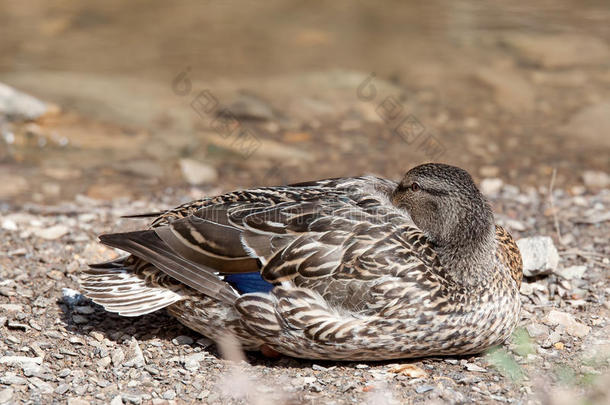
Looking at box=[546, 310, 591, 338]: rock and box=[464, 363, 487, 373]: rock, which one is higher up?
box=[464, 363, 487, 373]: rock

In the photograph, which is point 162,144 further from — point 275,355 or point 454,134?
point 275,355

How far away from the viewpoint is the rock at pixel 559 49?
11602 millimetres

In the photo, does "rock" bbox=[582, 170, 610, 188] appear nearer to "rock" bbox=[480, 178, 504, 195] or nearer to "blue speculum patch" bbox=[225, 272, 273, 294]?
"rock" bbox=[480, 178, 504, 195]

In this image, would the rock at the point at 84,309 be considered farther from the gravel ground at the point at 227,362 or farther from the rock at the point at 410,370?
the rock at the point at 410,370

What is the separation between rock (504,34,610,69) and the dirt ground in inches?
1.5

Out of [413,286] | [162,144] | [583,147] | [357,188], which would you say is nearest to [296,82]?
[162,144]

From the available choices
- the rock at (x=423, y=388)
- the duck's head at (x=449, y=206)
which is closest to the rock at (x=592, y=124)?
the duck's head at (x=449, y=206)

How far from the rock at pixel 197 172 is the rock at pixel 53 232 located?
1923mm

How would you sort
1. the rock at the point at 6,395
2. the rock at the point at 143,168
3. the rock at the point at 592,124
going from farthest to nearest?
the rock at the point at 592,124 → the rock at the point at 143,168 → the rock at the point at 6,395

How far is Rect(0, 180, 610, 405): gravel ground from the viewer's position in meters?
4.63

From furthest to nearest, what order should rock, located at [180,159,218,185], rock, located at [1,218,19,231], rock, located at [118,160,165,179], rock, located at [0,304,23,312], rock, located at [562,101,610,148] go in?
rock, located at [562,101,610,148], rock, located at [118,160,165,179], rock, located at [180,159,218,185], rock, located at [1,218,19,231], rock, located at [0,304,23,312]

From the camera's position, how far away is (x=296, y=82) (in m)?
11.1

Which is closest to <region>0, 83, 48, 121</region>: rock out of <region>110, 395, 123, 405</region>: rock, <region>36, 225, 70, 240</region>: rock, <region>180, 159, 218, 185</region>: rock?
<region>180, 159, 218, 185</region>: rock

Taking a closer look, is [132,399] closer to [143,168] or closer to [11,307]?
[11,307]
